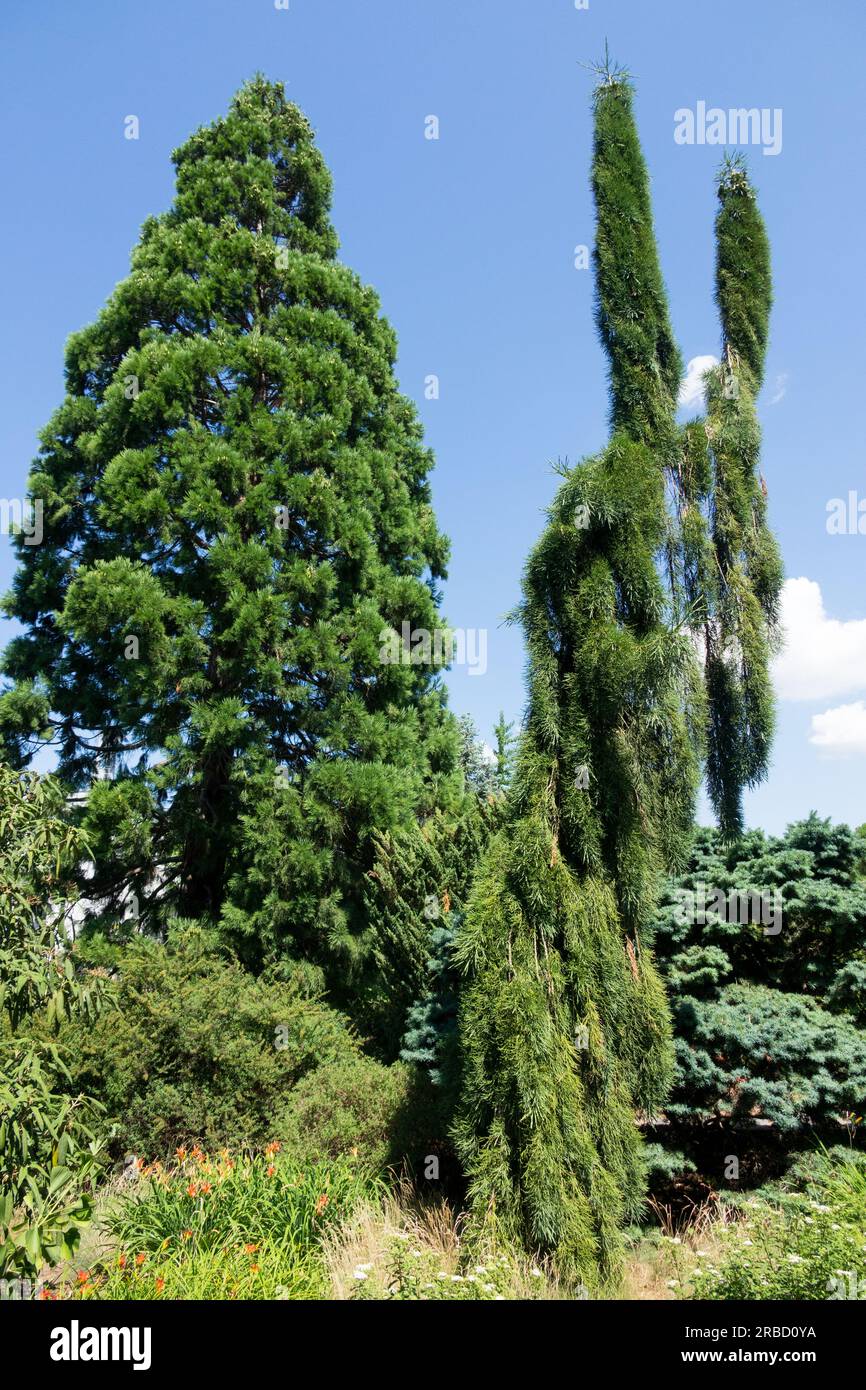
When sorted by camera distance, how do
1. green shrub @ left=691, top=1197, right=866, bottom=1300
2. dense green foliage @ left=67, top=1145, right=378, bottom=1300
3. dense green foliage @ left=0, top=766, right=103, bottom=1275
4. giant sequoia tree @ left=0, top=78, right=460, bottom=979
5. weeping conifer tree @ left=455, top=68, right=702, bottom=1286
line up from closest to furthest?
dense green foliage @ left=0, top=766, right=103, bottom=1275 < green shrub @ left=691, top=1197, right=866, bottom=1300 < dense green foliage @ left=67, top=1145, right=378, bottom=1300 < weeping conifer tree @ left=455, top=68, right=702, bottom=1286 < giant sequoia tree @ left=0, top=78, right=460, bottom=979

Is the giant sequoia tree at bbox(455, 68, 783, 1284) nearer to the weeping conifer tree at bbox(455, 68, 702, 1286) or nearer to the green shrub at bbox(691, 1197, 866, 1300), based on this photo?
the weeping conifer tree at bbox(455, 68, 702, 1286)

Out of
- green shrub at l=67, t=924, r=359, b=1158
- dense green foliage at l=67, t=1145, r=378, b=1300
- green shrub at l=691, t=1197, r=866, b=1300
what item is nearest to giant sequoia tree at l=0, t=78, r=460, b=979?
green shrub at l=67, t=924, r=359, b=1158

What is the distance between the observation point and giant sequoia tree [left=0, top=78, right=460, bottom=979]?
8.55 m

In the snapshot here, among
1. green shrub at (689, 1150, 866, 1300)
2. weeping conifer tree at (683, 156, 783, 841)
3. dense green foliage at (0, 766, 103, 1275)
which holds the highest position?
weeping conifer tree at (683, 156, 783, 841)

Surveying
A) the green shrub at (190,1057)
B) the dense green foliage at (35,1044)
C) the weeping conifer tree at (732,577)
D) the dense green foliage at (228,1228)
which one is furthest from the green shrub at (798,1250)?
the green shrub at (190,1057)

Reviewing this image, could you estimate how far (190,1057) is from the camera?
6.23 meters

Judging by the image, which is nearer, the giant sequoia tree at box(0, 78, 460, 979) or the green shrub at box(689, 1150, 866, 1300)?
the green shrub at box(689, 1150, 866, 1300)

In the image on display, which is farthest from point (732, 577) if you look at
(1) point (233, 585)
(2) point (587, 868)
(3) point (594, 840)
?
(1) point (233, 585)

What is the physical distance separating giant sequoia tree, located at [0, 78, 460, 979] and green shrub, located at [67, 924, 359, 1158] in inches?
62.0

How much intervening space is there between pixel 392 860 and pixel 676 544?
12.8 ft

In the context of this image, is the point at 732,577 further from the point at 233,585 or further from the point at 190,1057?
the point at 190,1057

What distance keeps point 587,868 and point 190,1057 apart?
358 centimetres
